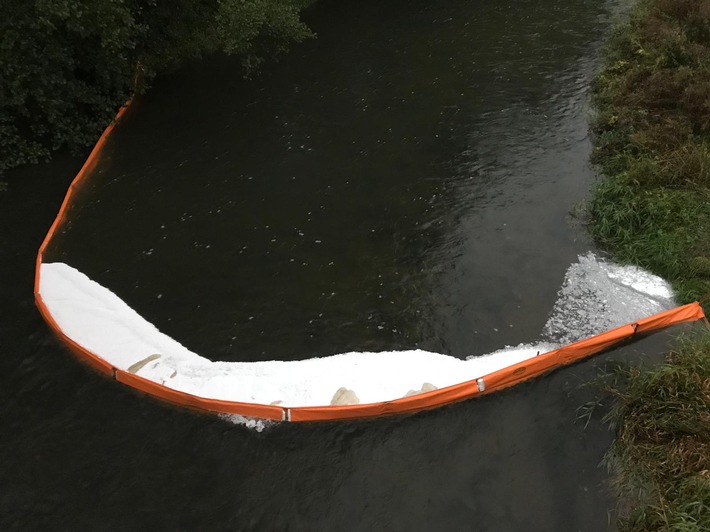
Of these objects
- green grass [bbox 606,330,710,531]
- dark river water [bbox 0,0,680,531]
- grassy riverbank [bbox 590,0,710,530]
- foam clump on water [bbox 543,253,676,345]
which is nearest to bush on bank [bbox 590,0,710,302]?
grassy riverbank [bbox 590,0,710,530]

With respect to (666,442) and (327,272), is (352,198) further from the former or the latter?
(666,442)

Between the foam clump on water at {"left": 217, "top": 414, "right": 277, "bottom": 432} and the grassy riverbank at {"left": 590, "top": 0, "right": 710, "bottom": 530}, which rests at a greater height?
the foam clump on water at {"left": 217, "top": 414, "right": 277, "bottom": 432}

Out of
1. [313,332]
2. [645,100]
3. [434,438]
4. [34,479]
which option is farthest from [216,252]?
[645,100]

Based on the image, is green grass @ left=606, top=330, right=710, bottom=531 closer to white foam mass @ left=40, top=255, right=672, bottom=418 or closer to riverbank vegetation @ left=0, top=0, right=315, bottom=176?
white foam mass @ left=40, top=255, right=672, bottom=418

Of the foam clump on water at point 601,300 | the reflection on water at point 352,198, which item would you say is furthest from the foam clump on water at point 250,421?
the foam clump on water at point 601,300

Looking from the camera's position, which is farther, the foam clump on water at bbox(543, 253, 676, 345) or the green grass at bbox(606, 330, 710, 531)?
the foam clump on water at bbox(543, 253, 676, 345)

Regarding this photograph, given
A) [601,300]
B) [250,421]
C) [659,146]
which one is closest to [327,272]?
[250,421]

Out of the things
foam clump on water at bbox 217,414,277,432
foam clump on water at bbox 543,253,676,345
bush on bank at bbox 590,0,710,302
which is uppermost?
foam clump on water at bbox 217,414,277,432
